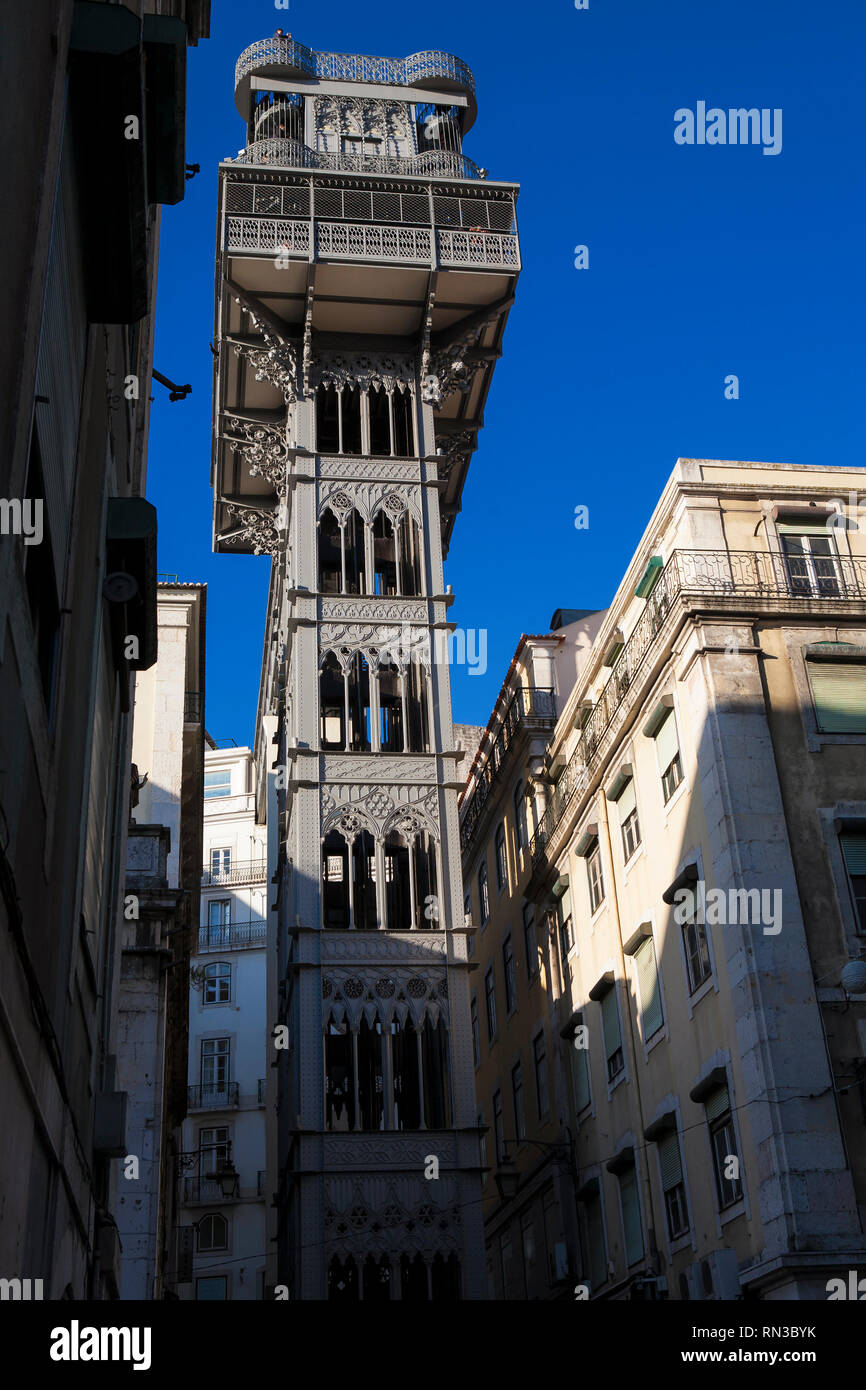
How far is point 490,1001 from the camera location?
48.5 m

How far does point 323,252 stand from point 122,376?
87.4 feet

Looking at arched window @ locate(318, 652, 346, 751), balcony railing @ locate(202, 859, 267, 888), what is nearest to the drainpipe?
arched window @ locate(318, 652, 346, 751)

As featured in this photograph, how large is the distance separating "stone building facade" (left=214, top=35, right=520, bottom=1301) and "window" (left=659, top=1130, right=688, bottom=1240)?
4933mm

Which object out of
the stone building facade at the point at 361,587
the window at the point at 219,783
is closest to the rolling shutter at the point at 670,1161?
the stone building facade at the point at 361,587

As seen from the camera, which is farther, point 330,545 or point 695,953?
point 330,545

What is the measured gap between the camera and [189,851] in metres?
39.0

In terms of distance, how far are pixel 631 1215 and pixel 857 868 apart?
1051cm

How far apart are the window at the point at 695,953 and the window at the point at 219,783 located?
61.0m

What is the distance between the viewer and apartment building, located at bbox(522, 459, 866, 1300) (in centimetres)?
2464

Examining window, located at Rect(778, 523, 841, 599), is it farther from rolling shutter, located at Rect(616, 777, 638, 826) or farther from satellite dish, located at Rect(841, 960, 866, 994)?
satellite dish, located at Rect(841, 960, 866, 994)

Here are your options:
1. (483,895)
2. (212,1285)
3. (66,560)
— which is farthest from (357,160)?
(212,1285)

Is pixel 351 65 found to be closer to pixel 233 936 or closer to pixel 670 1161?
pixel 670 1161

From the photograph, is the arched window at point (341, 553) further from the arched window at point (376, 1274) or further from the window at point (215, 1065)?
the window at point (215, 1065)

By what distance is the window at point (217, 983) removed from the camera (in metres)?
72.4
